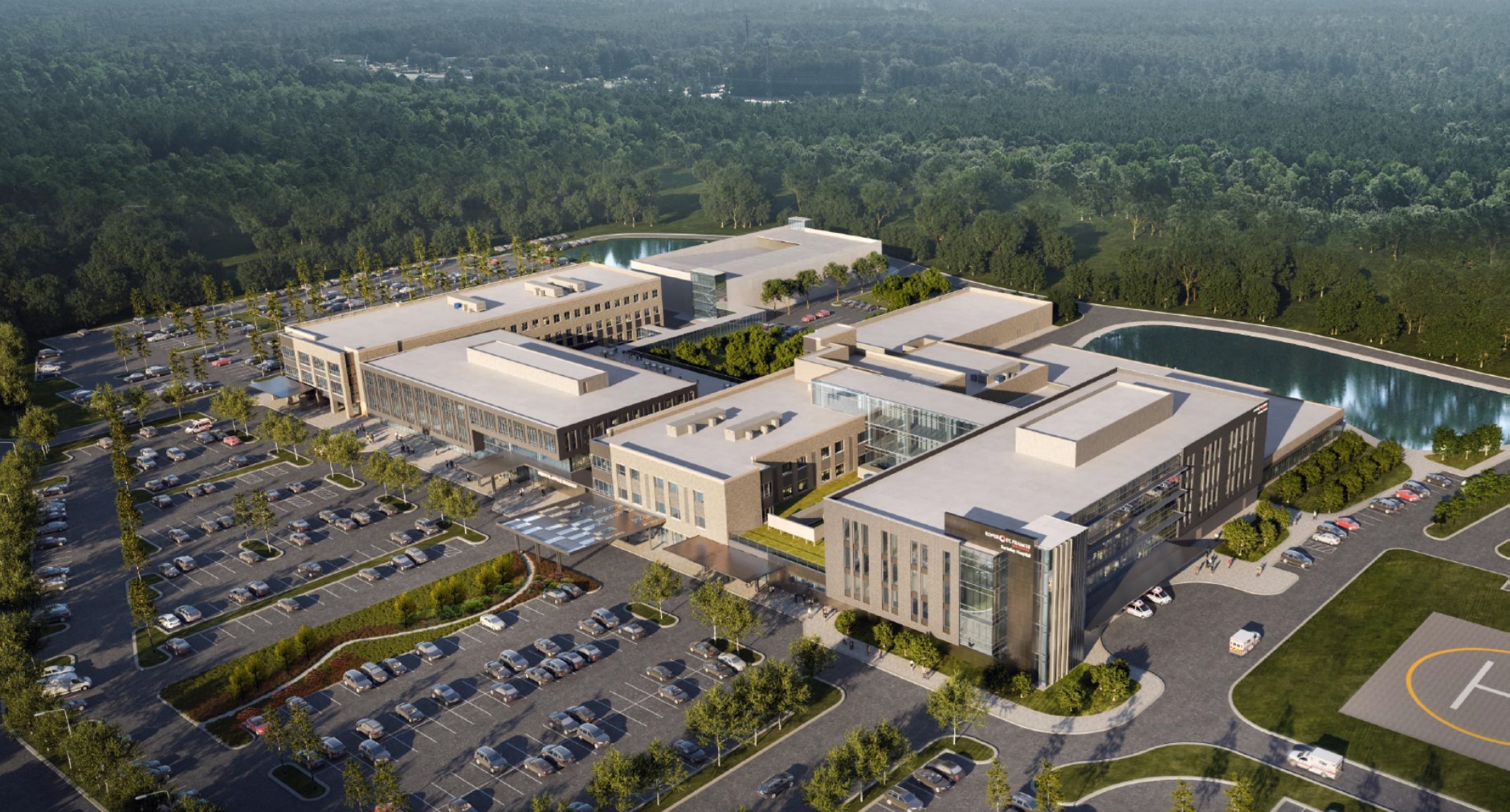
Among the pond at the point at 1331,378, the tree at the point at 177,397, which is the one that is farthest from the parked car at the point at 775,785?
the tree at the point at 177,397

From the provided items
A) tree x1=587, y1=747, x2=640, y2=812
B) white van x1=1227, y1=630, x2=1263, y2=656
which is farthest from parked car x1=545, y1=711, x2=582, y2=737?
white van x1=1227, y1=630, x2=1263, y2=656

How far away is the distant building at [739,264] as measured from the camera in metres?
140

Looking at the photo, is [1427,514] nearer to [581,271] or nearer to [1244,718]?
[1244,718]

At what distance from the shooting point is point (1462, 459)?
93688 mm

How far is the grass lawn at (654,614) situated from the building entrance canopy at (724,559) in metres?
4.22

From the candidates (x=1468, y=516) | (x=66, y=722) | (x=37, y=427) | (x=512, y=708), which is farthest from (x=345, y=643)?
(x=1468, y=516)

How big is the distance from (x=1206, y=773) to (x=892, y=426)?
3625 centimetres

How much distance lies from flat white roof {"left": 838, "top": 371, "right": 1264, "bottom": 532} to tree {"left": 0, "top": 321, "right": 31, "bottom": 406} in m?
84.4

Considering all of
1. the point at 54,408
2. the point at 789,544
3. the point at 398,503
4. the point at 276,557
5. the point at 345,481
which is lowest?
the point at 276,557

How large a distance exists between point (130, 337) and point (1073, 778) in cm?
11944

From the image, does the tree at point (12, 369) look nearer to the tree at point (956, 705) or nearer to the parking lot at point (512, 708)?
the parking lot at point (512, 708)

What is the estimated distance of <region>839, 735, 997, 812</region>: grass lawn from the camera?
5775 centimetres

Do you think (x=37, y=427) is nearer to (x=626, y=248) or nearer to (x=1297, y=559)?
(x=1297, y=559)

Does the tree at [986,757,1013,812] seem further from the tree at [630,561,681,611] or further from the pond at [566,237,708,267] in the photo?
the pond at [566,237,708,267]
